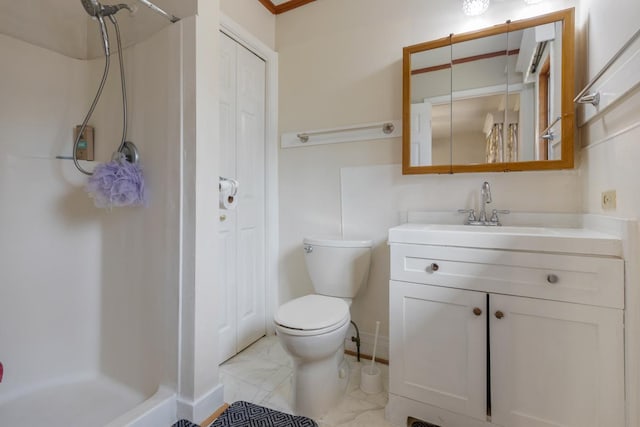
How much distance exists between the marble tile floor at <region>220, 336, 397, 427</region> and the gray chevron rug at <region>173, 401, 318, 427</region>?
0.15ft

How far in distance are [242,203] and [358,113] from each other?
0.97 m

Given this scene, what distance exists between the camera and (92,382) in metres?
1.54

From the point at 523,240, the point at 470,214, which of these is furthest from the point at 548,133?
the point at 523,240

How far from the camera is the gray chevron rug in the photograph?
131 centimetres

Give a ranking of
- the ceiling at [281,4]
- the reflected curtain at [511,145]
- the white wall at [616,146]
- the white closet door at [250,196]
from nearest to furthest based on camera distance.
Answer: the white wall at [616,146], the reflected curtain at [511,145], the white closet door at [250,196], the ceiling at [281,4]

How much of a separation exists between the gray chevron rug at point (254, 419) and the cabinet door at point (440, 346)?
45 cm

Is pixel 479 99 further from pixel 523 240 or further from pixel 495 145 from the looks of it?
pixel 523 240

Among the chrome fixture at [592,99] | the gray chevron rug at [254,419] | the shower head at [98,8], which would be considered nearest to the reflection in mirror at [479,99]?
the chrome fixture at [592,99]

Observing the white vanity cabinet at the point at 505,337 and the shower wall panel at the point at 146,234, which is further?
the shower wall panel at the point at 146,234

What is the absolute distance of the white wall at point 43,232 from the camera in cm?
144

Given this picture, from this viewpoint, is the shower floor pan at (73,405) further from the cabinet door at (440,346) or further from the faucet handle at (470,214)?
the faucet handle at (470,214)

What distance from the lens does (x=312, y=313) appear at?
1.42 m

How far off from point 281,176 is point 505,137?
1419mm

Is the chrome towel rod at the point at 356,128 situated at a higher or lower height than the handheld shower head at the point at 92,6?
lower
